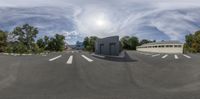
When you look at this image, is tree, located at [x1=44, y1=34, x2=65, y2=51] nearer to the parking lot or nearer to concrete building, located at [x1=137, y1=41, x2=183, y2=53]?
concrete building, located at [x1=137, y1=41, x2=183, y2=53]

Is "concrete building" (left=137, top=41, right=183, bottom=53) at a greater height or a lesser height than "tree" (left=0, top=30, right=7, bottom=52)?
lesser

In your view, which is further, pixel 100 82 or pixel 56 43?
pixel 56 43

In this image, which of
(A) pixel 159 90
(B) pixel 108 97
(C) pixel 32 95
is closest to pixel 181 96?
(A) pixel 159 90

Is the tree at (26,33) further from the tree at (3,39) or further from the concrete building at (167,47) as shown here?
the concrete building at (167,47)

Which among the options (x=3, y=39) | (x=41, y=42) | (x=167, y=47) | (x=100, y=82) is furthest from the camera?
(x=41, y=42)

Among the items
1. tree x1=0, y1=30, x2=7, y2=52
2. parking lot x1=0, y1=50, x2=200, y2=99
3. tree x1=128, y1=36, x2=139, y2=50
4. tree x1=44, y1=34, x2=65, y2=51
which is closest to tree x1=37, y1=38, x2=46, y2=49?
tree x1=44, y1=34, x2=65, y2=51

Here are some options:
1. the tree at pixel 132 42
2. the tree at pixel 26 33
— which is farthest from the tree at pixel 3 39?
the tree at pixel 132 42

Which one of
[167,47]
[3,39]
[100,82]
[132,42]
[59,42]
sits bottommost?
[167,47]

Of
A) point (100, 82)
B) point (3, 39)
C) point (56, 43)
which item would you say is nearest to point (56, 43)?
point (56, 43)

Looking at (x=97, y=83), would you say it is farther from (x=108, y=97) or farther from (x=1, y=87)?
(x=1, y=87)

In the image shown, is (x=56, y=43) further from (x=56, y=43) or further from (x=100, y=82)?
(x=100, y=82)

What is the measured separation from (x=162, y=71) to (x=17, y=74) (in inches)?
217

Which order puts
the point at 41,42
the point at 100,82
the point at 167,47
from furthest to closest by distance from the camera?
the point at 41,42 → the point at 167,47 → the point at 100,82

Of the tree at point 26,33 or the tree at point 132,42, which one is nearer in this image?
the tree at point 26,33
